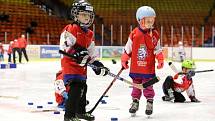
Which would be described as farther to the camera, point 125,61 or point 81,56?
point 125,61

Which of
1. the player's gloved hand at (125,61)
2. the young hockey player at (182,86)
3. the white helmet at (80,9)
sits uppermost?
the white helmet at (80,9)

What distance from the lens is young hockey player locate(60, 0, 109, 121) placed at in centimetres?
441

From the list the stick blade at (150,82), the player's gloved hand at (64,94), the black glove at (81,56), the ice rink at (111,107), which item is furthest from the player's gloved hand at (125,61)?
the black glove at (81,56)

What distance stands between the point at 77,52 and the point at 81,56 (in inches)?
2.3

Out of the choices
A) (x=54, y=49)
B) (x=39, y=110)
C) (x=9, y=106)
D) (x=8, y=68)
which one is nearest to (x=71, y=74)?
(x=39, y=110)

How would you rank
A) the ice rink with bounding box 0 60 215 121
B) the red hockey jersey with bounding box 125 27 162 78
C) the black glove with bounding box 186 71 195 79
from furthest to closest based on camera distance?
the black glove with bounding box 186 71 195 79 < the red hockey jersey with bounding box 125 27 162 78 < the ice rink with bounding box 0 60 215 121

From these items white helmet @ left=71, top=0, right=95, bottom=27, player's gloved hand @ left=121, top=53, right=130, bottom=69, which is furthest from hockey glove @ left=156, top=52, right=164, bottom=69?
white helmet @ left=71, top=0, right=95, bottom=27

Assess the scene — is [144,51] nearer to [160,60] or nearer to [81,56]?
[160,60]

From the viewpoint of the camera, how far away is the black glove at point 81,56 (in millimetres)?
4371

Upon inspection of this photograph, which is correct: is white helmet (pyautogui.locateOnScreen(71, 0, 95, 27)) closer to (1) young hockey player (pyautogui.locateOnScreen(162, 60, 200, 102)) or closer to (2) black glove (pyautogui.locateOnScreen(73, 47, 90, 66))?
(2) black glove (pyautogui.locateOnScreen(73, 47, 90, 66))

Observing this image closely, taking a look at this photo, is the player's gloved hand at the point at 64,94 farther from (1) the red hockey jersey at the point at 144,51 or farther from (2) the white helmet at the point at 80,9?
(2) the white helmet at the point at 80,9

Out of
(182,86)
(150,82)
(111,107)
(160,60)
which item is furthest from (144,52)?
(182,86)

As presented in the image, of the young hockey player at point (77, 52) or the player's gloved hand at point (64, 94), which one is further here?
the player's gloved hand at point (64, 94)

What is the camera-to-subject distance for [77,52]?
4.40 m
